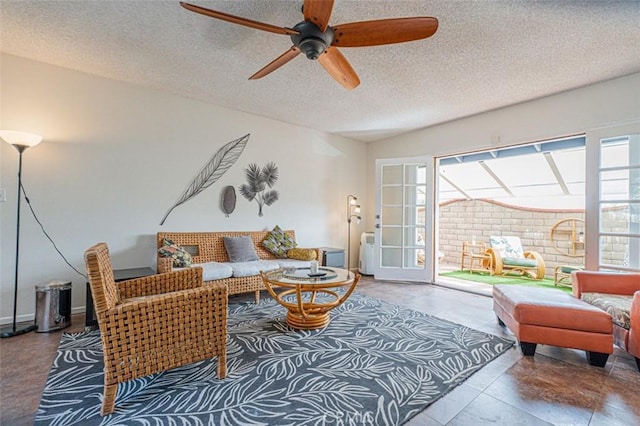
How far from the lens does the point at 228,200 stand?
410 centimetres

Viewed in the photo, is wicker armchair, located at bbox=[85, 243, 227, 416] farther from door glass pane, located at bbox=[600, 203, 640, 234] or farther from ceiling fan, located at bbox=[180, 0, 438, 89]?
door glass pane, located at bbox=[600, 203, 640, 234]

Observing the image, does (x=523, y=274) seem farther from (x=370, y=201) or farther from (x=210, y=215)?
(x=210, y=215)

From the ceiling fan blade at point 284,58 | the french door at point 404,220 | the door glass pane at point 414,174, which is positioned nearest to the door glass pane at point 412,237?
the french door at point 404,220

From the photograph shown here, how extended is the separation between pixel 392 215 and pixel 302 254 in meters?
1.91

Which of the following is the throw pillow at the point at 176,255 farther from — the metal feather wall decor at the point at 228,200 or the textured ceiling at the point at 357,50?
the textured ceiling at the point at 357,50

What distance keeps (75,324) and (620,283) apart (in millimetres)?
5087

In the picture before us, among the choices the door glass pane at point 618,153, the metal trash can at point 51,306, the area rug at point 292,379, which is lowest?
the area rug at point 292,379

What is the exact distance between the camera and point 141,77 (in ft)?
10.5

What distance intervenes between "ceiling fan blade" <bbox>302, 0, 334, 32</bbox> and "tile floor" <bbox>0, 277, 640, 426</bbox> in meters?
2.28

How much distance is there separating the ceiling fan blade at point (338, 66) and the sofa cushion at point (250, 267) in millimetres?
2259

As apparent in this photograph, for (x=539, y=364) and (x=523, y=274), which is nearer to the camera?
(x=539, y=364)

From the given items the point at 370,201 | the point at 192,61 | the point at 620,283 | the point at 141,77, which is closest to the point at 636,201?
the point at 620,283

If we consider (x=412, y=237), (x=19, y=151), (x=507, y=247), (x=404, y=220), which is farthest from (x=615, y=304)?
(x=19, y=151)

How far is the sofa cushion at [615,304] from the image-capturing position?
6.89ft
